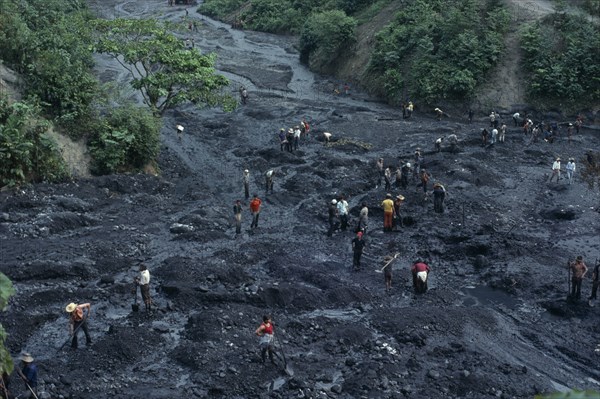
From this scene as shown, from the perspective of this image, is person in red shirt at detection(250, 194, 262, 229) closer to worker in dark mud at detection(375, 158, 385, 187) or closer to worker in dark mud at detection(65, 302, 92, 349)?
worker in dark mud at detection(375, 158, 385, 187)

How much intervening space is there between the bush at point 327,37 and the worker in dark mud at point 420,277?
32.7 metres

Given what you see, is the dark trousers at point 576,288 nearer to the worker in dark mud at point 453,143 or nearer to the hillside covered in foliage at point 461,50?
the worker in dark mud at point 453,143

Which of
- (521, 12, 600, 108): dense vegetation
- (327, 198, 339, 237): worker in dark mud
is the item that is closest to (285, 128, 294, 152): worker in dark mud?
(327, 198, 339, 237): worker in dark mud

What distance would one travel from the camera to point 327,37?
50.7 m

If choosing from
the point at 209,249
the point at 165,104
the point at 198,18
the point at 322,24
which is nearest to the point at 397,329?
the point at 209,249

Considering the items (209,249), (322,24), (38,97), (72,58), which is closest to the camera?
(209,249)

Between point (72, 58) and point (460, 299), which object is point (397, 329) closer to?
point (460, 299)

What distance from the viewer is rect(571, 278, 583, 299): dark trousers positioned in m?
19.8

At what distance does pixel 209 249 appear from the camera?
2288 centimetres

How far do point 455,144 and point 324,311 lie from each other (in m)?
16.8

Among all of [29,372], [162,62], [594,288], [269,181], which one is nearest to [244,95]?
[162,62]

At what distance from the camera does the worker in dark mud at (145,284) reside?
1833 centimetres

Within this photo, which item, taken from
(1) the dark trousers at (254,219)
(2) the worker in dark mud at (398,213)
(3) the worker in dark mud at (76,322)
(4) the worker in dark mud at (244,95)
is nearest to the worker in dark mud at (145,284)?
(3) the worker in dark mud at (76,322)

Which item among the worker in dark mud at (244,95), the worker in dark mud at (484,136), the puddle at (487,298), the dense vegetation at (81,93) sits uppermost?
the dense vegetation at (81,93)
